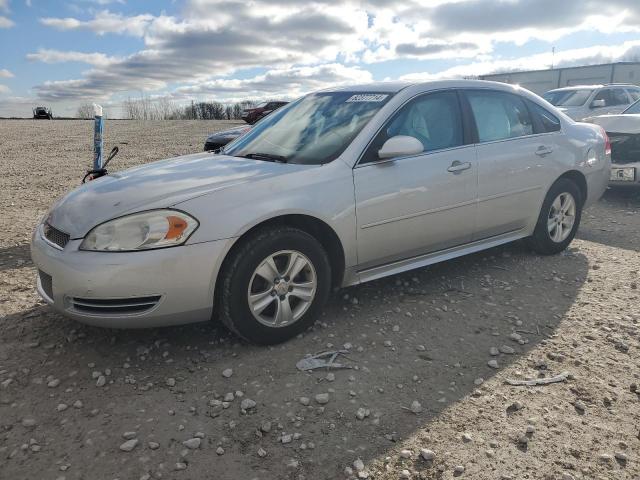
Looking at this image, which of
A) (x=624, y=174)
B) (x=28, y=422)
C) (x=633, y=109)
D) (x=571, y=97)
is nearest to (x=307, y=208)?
(x=28, y=422)

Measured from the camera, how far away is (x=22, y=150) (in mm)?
16750

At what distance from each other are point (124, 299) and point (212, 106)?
47.1m

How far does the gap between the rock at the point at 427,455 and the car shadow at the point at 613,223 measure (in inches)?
161

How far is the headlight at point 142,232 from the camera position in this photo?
9.36ft

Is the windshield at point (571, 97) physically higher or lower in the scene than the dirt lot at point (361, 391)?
higher

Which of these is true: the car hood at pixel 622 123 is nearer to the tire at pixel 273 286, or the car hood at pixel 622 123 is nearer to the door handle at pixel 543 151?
the door handle at pixel 543 151

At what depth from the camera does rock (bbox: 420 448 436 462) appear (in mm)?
2275

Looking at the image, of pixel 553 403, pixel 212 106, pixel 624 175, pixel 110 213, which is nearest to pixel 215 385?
pixel 110 213

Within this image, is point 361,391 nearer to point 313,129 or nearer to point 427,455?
point 427,455

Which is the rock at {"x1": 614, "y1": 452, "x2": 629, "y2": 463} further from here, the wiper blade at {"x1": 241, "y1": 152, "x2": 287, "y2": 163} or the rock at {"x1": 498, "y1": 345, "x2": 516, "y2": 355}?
the wiper blade at {"x1": 241, "y1": 152, "x2": 287, "y2": 163}

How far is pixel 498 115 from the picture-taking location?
174 inches

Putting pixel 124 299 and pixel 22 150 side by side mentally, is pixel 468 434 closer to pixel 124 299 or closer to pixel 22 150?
pixel 124 299

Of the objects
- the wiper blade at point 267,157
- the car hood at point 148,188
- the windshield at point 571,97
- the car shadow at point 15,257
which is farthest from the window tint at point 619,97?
the car shadow at point 15,257

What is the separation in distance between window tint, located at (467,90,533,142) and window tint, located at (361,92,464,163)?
22cm
